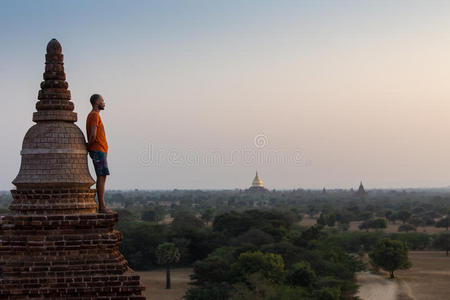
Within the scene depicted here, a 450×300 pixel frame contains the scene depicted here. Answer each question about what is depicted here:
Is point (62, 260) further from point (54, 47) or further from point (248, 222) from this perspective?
point (248, 222)

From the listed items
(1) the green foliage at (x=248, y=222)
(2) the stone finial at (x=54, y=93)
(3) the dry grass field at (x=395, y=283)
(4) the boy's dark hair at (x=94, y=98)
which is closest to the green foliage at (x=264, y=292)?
(3) the dry grass field at (x=395, y=283)

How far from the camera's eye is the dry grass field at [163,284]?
4485 cm

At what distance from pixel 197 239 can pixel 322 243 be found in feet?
48.0

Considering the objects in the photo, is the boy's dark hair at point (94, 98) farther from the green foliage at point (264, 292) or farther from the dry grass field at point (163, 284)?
the dry grass field at point (163, 284)

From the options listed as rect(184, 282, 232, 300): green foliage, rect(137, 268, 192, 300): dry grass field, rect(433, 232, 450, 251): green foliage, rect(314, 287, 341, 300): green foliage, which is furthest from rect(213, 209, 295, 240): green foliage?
rect(314, 287, 341, 300): green foliage

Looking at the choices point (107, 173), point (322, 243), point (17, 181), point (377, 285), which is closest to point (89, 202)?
point (107, 173)

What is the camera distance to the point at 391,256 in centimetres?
5106

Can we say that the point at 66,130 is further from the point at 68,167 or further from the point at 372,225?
the point at 372,225

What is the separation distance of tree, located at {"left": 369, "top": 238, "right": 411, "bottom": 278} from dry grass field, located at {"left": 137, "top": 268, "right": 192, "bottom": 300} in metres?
19.1

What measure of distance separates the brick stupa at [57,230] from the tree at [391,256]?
45324 millimetres

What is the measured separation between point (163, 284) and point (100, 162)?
41.6 meters

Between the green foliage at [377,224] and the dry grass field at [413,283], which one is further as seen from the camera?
the green foliage at [377,224]

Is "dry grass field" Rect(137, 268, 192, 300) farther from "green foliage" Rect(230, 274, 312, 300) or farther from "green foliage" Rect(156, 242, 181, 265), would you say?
"green foliage" Rect(230, 274, 312, 300)

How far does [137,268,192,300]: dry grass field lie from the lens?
147ft
